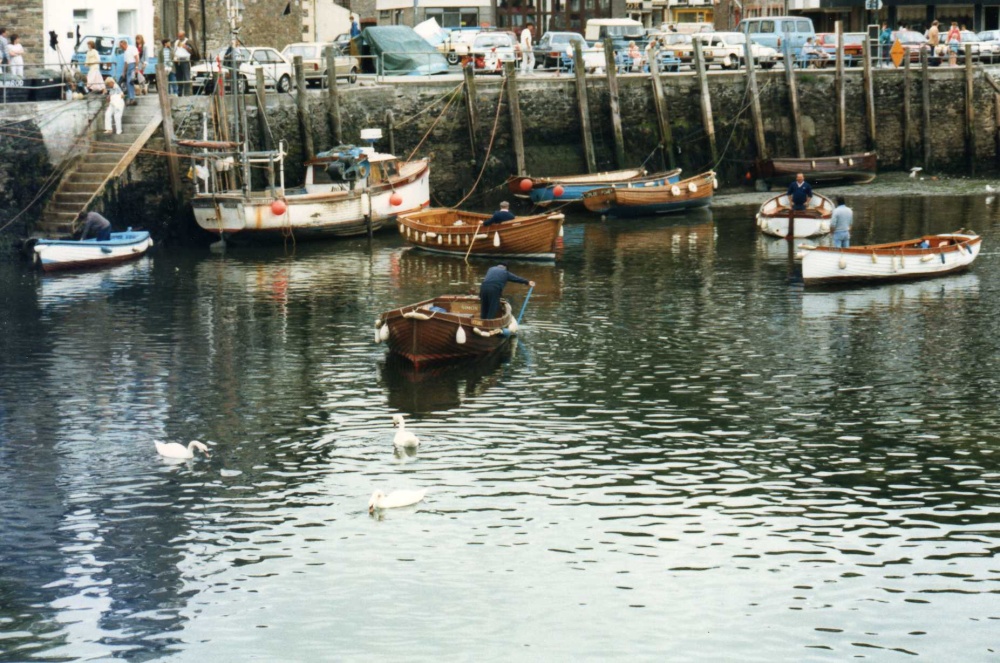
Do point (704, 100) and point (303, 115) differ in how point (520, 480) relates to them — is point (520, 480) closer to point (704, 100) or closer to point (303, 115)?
point (303, 115)

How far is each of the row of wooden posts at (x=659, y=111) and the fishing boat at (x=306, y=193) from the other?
107 cm

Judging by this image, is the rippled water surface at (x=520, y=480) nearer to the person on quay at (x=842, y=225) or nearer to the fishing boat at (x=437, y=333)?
the fishing boat at (x=437, y=333)

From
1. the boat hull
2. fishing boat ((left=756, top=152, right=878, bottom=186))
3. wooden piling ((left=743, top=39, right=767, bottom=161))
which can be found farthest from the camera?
wooden piling ((left=743, top=39, right=767, bottom=161))

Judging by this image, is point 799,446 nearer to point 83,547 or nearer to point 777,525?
point 777,525

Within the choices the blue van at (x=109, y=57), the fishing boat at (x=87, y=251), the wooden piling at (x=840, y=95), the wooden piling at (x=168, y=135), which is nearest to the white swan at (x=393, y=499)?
the fishing boat at (x=87, y=251)

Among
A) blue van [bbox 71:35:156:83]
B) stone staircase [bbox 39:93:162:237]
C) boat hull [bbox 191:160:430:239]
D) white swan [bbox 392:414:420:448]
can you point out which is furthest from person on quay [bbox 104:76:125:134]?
white swan [bbox 392:414:420:448]

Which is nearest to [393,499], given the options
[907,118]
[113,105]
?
[113,105]

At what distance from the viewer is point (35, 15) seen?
149ft

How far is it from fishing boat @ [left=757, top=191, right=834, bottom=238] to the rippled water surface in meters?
7.73

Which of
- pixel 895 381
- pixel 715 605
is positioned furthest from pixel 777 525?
pixel 895 381

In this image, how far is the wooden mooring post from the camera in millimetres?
49094

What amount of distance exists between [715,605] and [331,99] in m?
30.9

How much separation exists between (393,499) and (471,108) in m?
29.2

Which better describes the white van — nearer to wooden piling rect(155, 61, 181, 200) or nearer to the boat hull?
the boat hull
